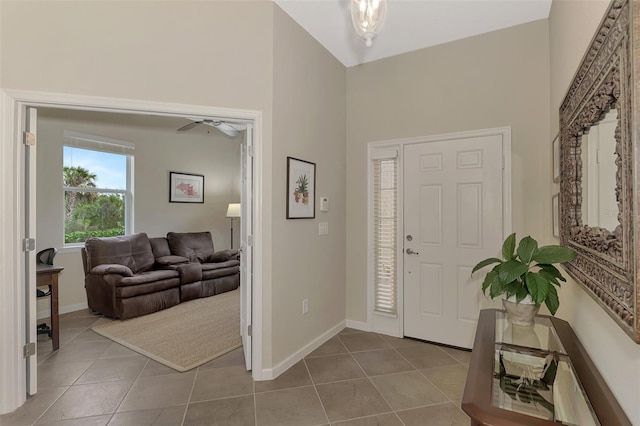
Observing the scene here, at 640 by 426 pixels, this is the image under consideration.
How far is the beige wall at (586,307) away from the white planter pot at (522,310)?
0.19 metres

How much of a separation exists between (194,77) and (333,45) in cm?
152

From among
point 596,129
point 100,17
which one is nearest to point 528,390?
point 596,129

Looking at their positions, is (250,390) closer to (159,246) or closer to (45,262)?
(45,262)

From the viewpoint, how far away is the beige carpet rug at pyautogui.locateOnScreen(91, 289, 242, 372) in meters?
2.89

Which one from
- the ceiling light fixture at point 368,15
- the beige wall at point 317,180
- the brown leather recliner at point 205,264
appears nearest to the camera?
the ceiling light fixture at point 368,15

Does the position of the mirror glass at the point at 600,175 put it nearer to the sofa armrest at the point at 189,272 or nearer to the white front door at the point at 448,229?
the white front door at the point at 448,229

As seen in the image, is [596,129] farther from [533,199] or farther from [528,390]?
[533,199]

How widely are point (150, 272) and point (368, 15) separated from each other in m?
4.34

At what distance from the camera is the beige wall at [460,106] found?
2.70m

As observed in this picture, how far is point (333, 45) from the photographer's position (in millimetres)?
3166

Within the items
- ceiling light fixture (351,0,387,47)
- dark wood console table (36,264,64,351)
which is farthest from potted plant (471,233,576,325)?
dark wood console table (36,264,64,351)

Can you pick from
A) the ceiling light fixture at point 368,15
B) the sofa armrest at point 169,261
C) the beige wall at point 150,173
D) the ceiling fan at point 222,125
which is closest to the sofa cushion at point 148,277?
the sofa armrest at point 169,261

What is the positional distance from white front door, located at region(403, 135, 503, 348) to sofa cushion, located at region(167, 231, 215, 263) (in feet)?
12.0

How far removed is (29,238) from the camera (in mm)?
2152
